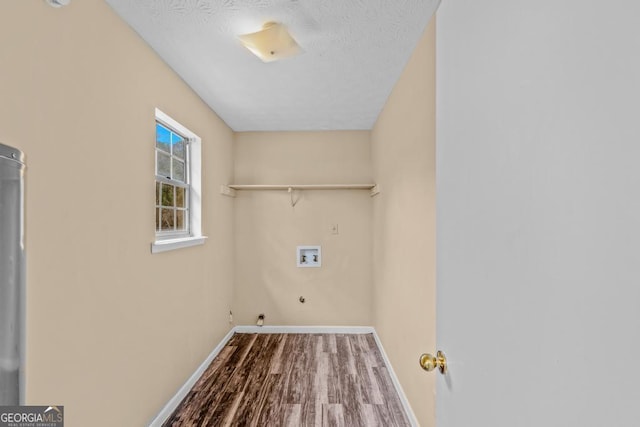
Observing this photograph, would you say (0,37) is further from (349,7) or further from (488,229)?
(488,229)

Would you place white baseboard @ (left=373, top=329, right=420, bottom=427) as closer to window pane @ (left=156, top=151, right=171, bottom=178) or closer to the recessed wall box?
the recessed wall box

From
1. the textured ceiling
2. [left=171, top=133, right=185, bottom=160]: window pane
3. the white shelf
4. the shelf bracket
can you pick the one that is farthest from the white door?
the shelf bracket

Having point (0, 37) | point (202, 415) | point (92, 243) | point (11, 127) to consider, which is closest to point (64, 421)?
point (92, 243)

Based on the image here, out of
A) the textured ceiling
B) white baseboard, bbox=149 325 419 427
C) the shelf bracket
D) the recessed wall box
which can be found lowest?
white baseboard, bbox=149 325 419 427

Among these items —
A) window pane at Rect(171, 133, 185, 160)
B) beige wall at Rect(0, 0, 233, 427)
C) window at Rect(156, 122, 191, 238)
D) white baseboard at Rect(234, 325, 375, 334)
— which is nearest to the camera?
beige wall at Rect(0, 0, 233, 427)

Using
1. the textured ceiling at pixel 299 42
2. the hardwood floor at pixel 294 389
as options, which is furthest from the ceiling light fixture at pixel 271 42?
the hardwood floor at pixel 294 389

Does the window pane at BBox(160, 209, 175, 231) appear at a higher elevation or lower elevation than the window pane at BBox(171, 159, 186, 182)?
lower

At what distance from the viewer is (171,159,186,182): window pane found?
2510 millimetres

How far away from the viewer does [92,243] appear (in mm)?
1427

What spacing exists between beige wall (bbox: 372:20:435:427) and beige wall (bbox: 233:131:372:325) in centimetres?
70

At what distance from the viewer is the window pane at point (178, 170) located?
2510 millimetres

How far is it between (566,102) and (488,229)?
0.89ft

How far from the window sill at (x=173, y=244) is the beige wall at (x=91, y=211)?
57mm

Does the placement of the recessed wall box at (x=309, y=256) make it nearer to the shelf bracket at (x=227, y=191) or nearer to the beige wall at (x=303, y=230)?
the beige wall at (x=303, y=230)
